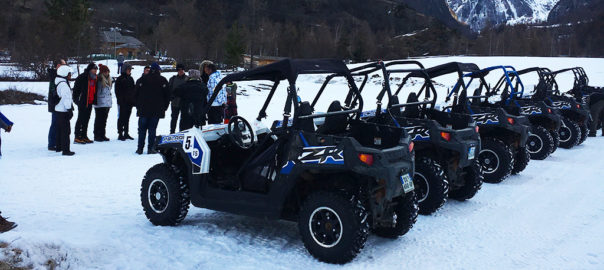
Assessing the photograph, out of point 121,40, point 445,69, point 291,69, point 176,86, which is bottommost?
point 176,86

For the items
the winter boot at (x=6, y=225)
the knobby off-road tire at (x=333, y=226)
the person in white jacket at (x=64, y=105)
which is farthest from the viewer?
the person in white jacket at (x=64, y=105)

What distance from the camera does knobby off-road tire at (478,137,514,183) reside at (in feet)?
28.5

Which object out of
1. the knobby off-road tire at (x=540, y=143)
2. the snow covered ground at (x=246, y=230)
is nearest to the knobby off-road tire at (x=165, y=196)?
the snow covered ground at (x=246, y=230)

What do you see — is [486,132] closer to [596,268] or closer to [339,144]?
[596,268]

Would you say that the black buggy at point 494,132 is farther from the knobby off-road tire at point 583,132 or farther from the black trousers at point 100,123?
the black trousers at point 100,123

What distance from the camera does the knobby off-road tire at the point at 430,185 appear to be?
6609mm

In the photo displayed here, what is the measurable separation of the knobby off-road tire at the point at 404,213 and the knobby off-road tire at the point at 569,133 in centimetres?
886

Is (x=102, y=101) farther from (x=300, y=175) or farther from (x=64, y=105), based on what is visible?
(x=300, y=175)

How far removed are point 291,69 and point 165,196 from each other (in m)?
2.05

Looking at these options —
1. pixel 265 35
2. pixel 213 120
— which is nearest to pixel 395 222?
pixel 213 120

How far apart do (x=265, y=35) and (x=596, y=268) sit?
274 feet

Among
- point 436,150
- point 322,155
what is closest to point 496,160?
point 436,150

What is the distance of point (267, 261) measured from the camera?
4973 mm

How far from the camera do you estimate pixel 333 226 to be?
4.93m
